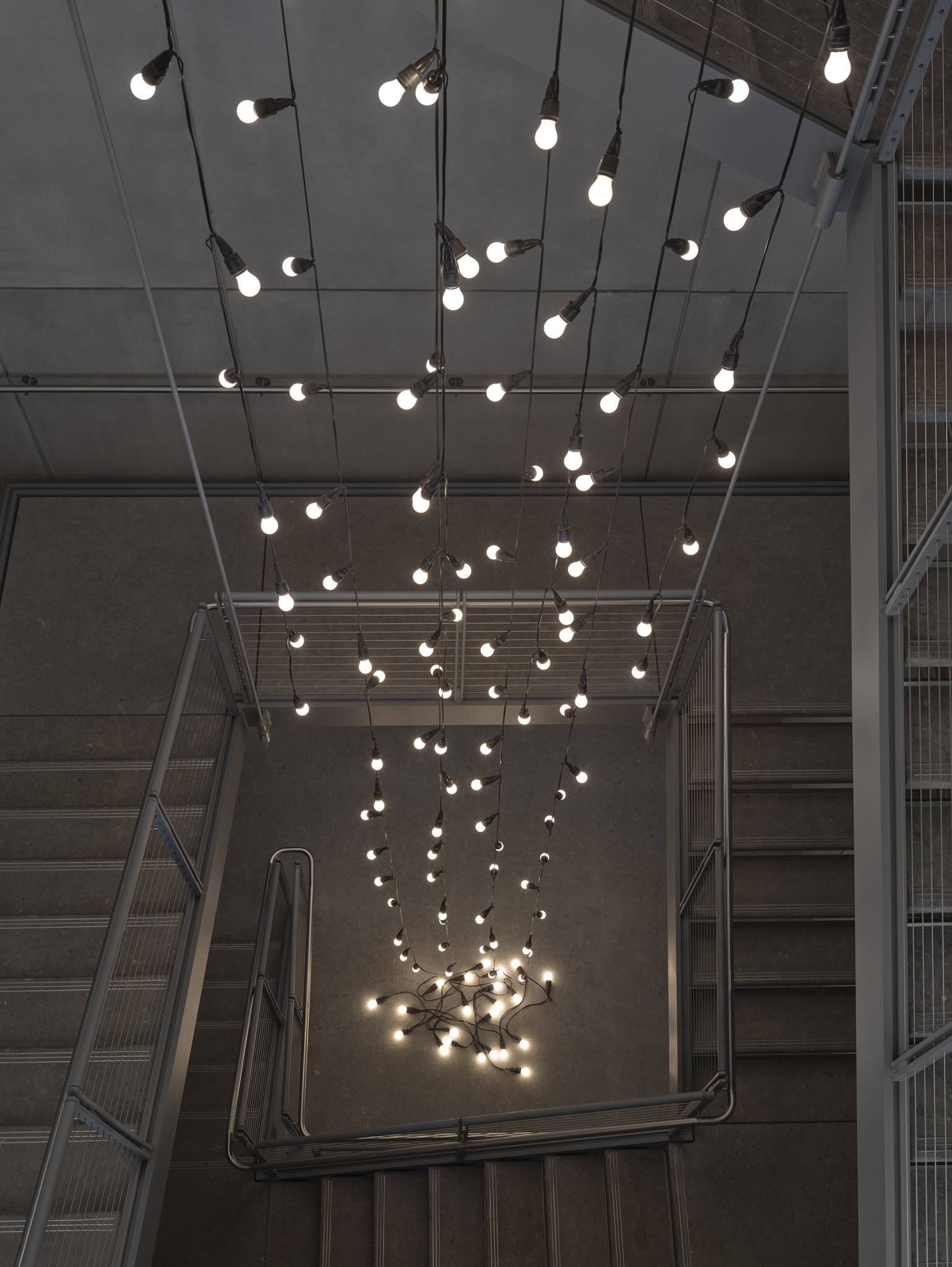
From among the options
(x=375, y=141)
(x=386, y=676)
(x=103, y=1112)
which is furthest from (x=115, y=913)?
(x=375, y=141)

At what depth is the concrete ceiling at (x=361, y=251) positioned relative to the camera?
509 cm

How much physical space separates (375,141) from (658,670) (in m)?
3.72

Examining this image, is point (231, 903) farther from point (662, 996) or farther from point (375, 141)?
point (375, 141)

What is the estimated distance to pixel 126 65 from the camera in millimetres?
5125

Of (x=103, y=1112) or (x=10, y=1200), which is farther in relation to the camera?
(x=10, y=1200)

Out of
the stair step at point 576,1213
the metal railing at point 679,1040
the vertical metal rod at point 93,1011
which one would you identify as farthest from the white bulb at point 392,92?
the stair step at point 576,1213

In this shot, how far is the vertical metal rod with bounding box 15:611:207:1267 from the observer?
293 centimetres

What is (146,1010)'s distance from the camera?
439 centimetres

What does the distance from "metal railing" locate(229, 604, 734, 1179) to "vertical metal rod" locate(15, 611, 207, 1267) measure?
1.76 metres

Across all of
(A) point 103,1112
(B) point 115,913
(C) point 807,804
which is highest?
(C) point 807,804

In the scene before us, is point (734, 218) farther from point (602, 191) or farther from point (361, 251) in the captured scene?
point (361, 251)

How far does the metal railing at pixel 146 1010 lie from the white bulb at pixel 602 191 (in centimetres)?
297

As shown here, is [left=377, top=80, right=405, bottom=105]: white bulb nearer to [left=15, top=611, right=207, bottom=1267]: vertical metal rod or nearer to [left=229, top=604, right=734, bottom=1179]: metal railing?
[left=15, top=611, right=207, bottom=1267]: vertical metal rod

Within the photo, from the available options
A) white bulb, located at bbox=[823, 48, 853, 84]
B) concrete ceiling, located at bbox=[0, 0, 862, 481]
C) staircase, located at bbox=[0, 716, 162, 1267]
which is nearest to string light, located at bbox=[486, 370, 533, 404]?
white bulb, located at bbox=[823, 48, 853, 84]
